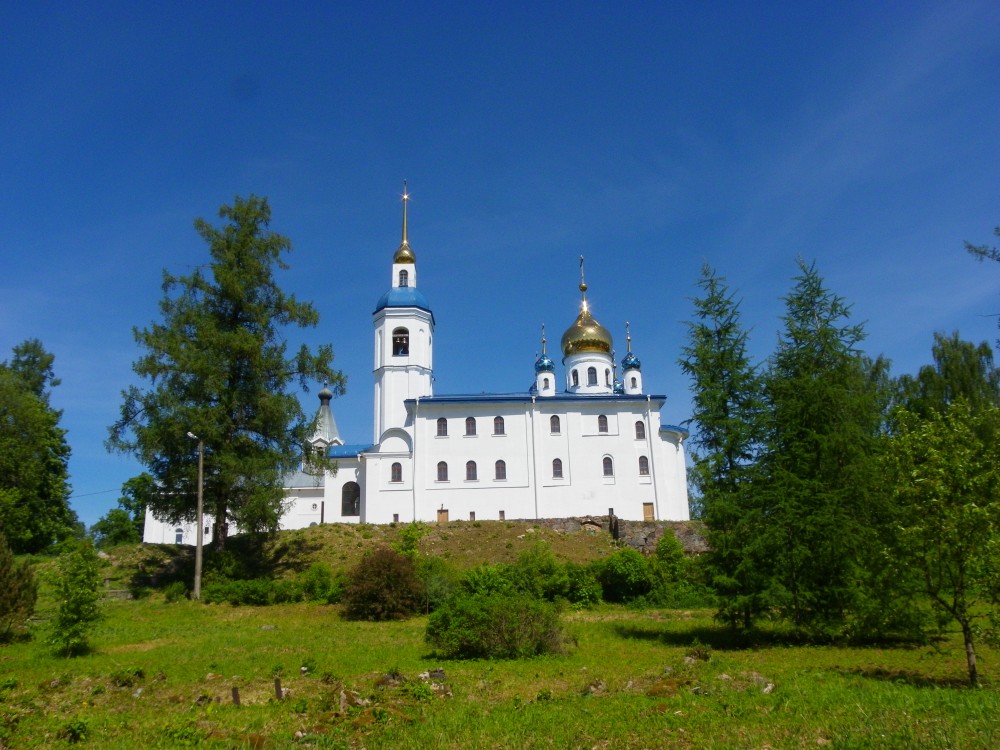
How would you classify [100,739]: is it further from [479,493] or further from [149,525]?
[149,525]

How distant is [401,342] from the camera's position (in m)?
43.6

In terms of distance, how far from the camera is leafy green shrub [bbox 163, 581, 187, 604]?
24962 mm

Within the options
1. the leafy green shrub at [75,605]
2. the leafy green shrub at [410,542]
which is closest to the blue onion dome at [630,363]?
the leafy green shrub at [410,542]

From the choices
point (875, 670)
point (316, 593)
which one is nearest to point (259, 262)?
point (316, 593)

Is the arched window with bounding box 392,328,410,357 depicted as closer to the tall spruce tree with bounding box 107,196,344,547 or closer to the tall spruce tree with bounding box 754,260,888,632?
the tall spruce tree with bounding box 107,196,344,547

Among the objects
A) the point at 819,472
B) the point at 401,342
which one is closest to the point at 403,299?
the point at 401,342

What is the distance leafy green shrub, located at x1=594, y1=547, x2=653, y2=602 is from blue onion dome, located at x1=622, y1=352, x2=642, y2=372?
22.4 m

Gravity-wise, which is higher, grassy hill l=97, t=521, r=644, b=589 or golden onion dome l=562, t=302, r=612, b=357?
golden onion dome l=562, t=302, r=612, b=357

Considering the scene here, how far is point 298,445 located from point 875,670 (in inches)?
869

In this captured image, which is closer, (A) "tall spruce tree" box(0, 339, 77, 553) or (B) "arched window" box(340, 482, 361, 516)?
(A) "tall spruce tree" box(0, 339, 77, 553)

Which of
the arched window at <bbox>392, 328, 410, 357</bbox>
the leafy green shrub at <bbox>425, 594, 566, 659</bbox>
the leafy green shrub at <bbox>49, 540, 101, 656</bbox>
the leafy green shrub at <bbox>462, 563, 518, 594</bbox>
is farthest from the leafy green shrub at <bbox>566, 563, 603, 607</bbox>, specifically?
the arched window at <bbox>392, 328, 410, 357</bbox>

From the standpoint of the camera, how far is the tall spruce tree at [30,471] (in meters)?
32.9

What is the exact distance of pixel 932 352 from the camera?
34.7 metres

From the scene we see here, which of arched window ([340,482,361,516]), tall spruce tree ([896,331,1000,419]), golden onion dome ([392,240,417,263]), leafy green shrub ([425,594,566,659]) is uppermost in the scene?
golden onion dome ([392,240,417,263])
